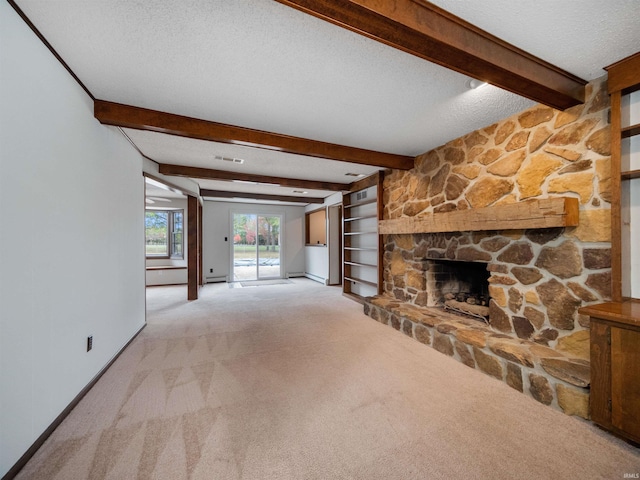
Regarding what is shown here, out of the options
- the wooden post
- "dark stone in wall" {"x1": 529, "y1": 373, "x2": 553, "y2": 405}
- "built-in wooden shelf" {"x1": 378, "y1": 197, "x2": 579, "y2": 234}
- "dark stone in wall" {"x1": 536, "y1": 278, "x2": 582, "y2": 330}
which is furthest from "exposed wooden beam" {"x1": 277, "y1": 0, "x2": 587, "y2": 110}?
the wooden post

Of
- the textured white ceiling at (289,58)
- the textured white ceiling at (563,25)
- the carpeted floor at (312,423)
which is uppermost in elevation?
the textured white ceiling at (289,58)

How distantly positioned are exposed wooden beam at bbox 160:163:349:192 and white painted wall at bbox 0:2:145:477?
174 centimetres

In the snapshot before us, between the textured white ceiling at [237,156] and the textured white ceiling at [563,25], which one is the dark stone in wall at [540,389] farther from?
the textured white ceiling at [237,156]

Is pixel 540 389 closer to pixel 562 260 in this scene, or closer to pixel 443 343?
pixel 443 343

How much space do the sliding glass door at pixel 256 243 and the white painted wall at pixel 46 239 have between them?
5.15 meters

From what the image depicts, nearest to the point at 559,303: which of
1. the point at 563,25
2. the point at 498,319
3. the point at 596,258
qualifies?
the point at 596,258

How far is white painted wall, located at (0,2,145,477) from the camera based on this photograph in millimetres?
1270

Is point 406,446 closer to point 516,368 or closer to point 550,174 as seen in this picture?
point 516,368

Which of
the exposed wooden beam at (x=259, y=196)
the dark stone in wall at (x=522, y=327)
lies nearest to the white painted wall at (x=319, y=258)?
the exposed wooden beam at (x=259, y=196)

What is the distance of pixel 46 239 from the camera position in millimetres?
1551

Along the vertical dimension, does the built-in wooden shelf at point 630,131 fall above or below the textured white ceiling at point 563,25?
below

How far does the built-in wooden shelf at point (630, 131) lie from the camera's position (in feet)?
5.58

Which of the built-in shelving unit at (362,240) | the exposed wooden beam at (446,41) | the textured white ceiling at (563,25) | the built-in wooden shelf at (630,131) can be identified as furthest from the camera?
the built-in shelving unit at (362,240)

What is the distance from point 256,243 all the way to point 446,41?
6.92 meters
